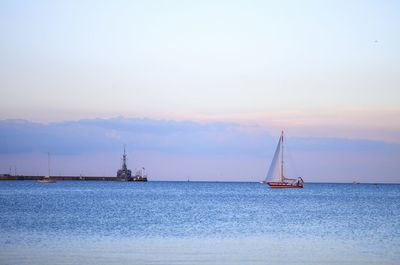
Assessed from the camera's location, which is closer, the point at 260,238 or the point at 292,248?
the point at 292,248

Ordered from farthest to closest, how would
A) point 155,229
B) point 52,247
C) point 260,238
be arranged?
1. point 155,229
2. point 260,238
3. point 52,247

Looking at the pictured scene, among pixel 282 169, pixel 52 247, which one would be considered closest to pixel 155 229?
pixel 52 247

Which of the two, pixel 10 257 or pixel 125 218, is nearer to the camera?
pixel 10 257

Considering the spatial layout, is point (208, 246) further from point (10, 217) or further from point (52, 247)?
point (10, 217)

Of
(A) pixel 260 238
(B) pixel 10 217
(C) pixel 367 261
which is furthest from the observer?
(B) pixel 10 217

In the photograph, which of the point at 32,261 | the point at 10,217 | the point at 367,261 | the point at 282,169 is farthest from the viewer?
the point at 282,169

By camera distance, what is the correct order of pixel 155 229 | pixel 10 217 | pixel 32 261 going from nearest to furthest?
1. pixel 32 261
2. pixel 155 229
3. pixel 10 217

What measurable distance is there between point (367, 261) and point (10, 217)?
3880cm

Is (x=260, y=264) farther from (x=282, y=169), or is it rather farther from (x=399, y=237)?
(x=282, y=169)

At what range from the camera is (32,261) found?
34.3 m

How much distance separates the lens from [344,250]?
41.2 metres

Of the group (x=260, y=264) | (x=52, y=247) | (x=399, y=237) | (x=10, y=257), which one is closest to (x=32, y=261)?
(x=10, y=257)

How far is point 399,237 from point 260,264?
18.4 metres

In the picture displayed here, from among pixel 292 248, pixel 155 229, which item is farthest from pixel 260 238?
pixel 155 229
